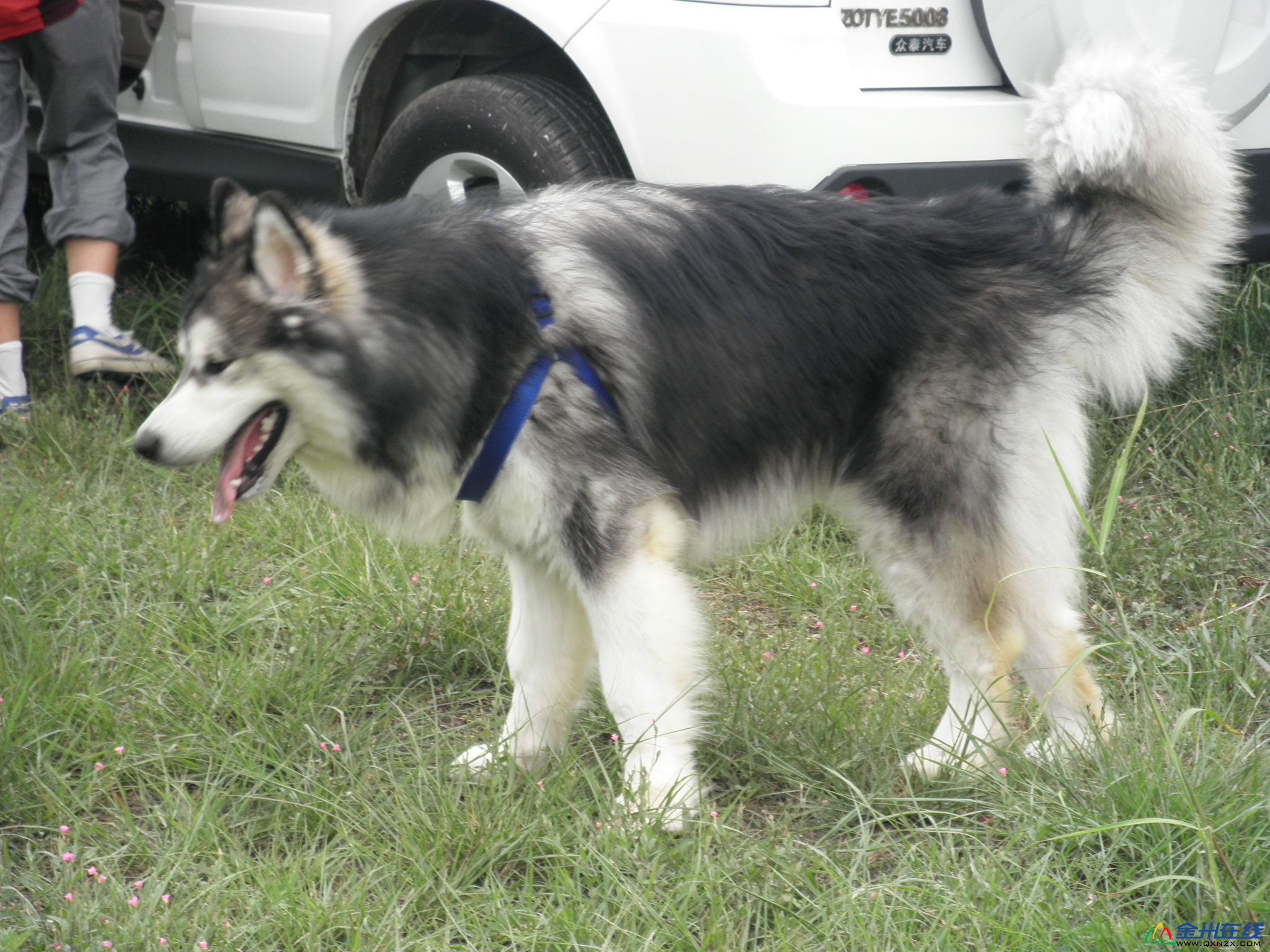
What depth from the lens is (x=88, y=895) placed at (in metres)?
2.33

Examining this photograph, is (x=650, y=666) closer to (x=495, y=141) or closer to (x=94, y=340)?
(x=495, y=141)

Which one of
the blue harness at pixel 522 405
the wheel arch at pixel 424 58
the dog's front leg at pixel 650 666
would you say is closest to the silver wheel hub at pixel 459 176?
the wheel arch at pixel 424 58

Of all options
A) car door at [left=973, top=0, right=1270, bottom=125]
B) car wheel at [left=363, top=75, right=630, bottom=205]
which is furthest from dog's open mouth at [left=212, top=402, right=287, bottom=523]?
car door at [left=973, top=0, right=1270, bottom=125]

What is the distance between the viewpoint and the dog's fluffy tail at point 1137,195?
2.58 meters

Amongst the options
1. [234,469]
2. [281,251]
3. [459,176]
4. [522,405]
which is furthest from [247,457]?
[459,176]

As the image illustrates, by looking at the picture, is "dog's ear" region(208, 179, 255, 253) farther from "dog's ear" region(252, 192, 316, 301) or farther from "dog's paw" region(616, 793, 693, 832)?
"dog's paw" region(616, 793, 693, 832)

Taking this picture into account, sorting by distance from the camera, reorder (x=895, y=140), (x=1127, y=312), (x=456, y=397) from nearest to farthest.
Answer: (x=456, y=397) → (x=1127, y=312) → (x=895, y=140)

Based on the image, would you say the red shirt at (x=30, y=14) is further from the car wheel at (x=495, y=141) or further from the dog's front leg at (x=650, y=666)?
the dog's front leg at (x=650, y=666)

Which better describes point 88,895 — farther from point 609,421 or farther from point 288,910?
point 609,421

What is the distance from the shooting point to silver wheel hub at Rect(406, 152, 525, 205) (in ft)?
12.5

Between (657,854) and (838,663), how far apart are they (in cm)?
91

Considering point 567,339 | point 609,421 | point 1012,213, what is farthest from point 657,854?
point 1012,213

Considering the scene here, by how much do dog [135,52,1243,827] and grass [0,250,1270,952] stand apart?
18 cm

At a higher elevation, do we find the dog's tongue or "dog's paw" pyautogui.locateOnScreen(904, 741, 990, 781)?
the dog's tongue
